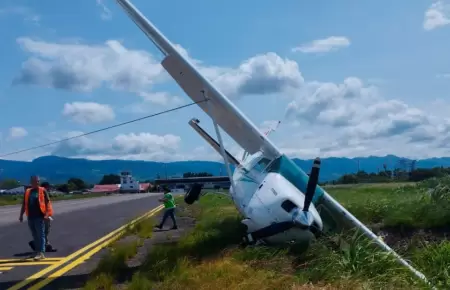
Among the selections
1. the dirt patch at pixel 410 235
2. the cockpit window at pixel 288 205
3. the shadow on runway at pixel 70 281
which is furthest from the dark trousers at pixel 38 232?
the dirt patch at pixel 410 235

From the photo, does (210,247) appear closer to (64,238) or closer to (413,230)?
(413,230)

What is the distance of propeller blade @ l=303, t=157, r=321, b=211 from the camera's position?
888 cm

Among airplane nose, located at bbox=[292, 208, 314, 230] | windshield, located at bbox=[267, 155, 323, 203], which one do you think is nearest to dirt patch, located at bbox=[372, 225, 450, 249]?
windshield, located at bbox=[267, 155, 323, 203]

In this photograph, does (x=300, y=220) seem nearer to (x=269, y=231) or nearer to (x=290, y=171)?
(x=269, y=231)

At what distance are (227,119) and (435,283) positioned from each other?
230 inches

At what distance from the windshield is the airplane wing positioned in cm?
20

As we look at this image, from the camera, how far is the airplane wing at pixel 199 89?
10.4m

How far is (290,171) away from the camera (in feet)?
34.7

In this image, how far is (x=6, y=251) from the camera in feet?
39.3

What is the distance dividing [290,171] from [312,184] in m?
1.59

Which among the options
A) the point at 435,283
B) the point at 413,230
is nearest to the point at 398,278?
the point at 435,283

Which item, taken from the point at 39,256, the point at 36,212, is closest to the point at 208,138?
the point at 36,212

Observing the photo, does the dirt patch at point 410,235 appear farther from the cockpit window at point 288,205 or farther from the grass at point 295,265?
the cockpit window at point 288,205

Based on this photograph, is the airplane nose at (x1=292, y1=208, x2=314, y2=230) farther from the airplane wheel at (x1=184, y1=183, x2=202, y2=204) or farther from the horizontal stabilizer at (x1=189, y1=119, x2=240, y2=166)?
the horizontal stabilizer at (x1=189, y1=119, x2=240, y2=166)
